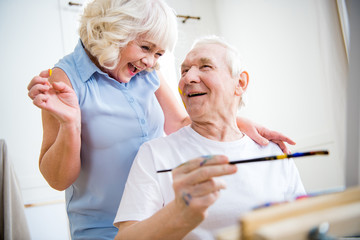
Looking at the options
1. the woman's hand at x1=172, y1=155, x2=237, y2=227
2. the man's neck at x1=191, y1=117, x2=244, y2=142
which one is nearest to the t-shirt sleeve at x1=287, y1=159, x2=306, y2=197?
the man's neck at x1=191, y1=117, x2=244, y2=142

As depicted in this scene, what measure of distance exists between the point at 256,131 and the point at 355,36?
74 centimetres

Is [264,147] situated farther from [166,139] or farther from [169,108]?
[169,108]

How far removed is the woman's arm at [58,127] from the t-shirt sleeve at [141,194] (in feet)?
0.77

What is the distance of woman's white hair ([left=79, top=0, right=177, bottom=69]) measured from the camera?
1234 millimetres

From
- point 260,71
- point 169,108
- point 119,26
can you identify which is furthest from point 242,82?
point 260,71

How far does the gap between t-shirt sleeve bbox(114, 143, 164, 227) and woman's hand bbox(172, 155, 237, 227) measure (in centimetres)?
31

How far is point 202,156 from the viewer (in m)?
0.81

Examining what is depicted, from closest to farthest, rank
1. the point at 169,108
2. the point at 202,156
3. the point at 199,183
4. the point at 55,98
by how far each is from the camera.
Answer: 1. the point at 199,183
2. the point at 202,156
3. the point at 55,98
4. the point at 169,108

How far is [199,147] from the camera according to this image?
3.88 ft

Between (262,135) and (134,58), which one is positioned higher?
(134,58)

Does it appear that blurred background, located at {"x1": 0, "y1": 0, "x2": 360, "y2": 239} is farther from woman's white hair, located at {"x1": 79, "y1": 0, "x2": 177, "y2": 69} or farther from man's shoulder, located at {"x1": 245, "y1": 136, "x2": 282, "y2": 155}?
woman's white hair, located at {"x1": 79, "y1": 0, "x2": 177, "y2": 69}

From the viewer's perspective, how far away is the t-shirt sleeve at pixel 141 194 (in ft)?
3.21

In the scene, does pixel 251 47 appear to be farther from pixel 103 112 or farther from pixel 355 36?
pixel 355 36

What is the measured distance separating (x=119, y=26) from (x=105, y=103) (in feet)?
1.04
